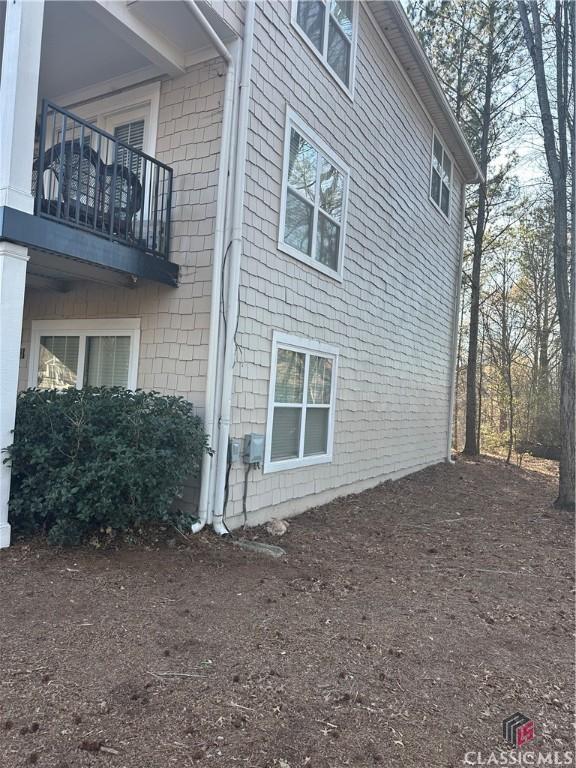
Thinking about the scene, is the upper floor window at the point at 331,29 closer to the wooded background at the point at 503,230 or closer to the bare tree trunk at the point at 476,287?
the wooded background at the point at 503,230

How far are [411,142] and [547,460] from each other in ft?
34.9

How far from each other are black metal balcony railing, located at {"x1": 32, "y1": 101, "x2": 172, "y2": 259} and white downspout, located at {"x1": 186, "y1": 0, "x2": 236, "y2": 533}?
2.18ft

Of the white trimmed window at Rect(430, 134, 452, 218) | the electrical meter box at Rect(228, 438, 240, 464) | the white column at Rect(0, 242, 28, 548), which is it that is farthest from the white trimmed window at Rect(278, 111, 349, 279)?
the white trimmed window at Rect(430, 134, 452, 218)

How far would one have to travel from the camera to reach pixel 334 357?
23.5 ft

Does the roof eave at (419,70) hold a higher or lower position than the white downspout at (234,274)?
higher

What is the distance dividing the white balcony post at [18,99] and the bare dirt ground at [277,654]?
2.79 m

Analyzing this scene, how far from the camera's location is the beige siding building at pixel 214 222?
4.64 metres

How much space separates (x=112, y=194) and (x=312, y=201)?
2.60 m

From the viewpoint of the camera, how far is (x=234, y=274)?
16.7ft

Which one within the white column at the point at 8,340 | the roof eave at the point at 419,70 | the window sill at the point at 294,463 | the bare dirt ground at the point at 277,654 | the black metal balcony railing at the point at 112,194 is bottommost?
the bare dirt ground at the point at 277,654

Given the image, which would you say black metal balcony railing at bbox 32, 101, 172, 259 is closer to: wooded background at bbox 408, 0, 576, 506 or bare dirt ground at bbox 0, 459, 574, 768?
bare dirt ground at bbox 0, 459, 574, 768

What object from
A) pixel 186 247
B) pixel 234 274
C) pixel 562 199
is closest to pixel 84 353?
pixel 186 247

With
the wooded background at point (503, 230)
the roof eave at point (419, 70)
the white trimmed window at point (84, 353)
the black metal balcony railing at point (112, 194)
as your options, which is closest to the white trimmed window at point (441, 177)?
the roof eave at point (419, 70)

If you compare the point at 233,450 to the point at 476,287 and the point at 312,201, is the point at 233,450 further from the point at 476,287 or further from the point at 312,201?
the point at 476,287
